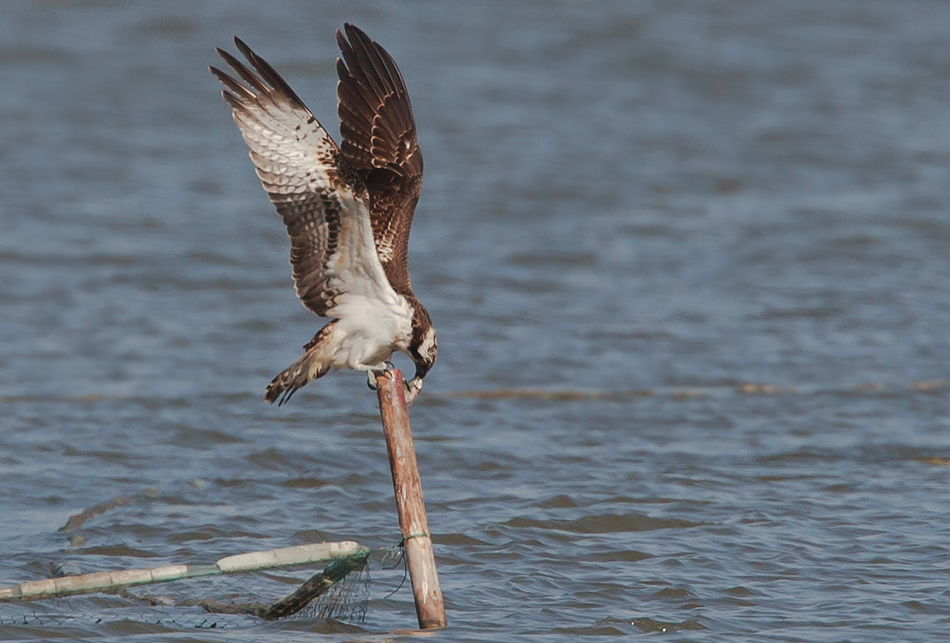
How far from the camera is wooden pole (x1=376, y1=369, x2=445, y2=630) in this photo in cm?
519

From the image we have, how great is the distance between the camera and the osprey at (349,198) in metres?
5.49

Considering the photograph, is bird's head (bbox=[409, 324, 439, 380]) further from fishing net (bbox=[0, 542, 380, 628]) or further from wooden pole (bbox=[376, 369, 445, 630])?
fishing net (bbox=[0, 542, 380, 628])

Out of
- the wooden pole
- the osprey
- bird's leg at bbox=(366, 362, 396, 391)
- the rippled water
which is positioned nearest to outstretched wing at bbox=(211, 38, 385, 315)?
the osprey

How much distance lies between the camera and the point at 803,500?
7375 millimetres

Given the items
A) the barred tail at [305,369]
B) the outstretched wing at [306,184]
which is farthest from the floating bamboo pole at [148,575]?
the outstretched wing at [306,184]

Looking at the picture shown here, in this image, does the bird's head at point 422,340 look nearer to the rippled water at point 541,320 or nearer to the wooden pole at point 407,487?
the wooden pole at point 407,487

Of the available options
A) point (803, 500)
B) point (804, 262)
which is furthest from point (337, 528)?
point (804, 262)

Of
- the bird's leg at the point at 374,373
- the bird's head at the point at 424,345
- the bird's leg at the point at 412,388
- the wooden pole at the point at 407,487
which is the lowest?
the wooden pole at the point at 407,487

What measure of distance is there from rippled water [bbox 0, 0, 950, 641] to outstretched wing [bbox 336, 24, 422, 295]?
158 centimetres

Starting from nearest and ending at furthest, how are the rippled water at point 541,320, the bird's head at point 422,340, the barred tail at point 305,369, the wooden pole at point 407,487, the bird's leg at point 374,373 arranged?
the wooden pole at point 407,487, the bird's leg at point 374,373, the bird's head at point 422,340, the barred tail at point 305,369, the rippled water at point 541,320

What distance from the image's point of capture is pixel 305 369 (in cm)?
586

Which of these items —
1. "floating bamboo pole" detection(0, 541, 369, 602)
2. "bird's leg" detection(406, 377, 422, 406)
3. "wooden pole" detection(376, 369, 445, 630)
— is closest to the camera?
"floating bamboo pole" detection(0, 541, 369, 602)

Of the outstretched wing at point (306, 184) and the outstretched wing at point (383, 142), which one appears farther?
the outstretched wing at point (383, 142)

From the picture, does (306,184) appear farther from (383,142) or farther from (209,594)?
(209,594)
